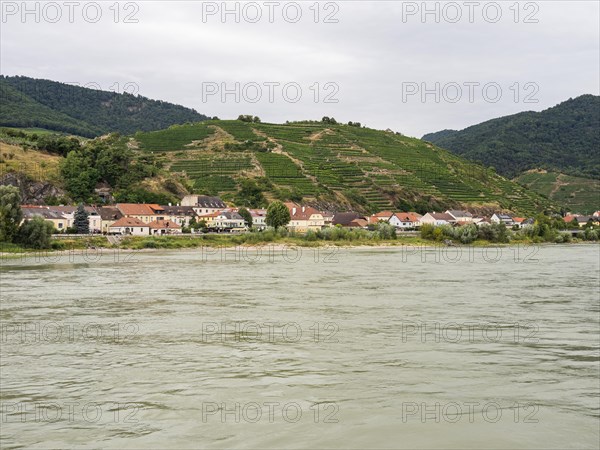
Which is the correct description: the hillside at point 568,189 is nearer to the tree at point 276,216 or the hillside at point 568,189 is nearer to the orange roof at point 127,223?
the tree at point 276,216

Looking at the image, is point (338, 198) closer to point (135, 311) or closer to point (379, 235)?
point (379, 235)

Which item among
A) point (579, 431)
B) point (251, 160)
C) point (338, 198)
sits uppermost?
point (251, 160)

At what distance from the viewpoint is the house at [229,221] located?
266 ft

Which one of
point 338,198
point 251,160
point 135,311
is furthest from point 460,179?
point 135,311

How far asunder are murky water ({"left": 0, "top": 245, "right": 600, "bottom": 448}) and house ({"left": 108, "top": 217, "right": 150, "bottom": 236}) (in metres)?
41.3

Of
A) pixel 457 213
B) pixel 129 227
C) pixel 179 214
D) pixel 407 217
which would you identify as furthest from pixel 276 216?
pixel 457 213

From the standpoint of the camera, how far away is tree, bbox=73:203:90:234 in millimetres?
65062

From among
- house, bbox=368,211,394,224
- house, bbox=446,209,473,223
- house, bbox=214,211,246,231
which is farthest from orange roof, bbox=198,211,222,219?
house, bbox=446,209,473,223

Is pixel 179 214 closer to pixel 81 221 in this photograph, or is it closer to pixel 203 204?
pixel 203 204

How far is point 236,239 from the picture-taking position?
66.3 m

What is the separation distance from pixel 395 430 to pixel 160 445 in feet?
12.2

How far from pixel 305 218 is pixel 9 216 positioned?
42.6 m

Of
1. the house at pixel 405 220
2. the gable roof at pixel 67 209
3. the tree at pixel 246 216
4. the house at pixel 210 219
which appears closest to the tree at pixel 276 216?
the tree at pixel 246 216

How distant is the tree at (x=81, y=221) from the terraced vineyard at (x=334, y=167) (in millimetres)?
30816
